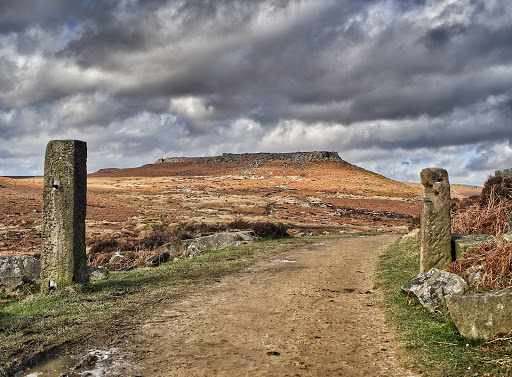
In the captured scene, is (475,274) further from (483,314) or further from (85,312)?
(85,312)

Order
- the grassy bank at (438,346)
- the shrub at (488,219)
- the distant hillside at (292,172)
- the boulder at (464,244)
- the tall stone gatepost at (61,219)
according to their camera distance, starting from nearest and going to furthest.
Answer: the grassy bank at (438,346) < the boulder at (464,244) < the tall stone gatepost at (61,219) < the shrub at (488,219) < the distant hillside at (292,172)

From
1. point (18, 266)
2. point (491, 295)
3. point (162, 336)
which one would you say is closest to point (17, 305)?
point (18, 266)

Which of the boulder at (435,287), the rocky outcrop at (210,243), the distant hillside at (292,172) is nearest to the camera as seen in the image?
the boulder at (435,287)

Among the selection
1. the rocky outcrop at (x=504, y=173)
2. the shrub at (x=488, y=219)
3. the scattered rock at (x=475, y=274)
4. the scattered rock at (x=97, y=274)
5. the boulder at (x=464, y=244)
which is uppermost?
the rocky outcrop at (x=504, y=173)

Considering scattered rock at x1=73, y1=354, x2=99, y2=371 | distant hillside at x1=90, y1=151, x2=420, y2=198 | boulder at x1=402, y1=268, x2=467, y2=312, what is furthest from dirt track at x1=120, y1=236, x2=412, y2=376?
distant hillside at x1=90, y1=151, x2=420, y2=198

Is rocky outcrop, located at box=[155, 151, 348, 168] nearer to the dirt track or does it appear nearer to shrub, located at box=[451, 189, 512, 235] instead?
shrub, located at box=[451, 189, 512, 235]

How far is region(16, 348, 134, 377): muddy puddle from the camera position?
17.8ft

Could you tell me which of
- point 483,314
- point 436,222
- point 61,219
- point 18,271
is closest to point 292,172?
point 18,271

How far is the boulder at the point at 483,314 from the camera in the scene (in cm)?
582

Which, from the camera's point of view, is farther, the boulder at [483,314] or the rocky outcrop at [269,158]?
the rocky outcrop at [269,158]

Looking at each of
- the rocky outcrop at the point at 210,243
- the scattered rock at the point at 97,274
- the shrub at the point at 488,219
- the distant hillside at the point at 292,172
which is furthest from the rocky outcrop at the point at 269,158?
the shrub at the point at 488,219

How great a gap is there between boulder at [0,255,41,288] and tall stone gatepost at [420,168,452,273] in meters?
11.5

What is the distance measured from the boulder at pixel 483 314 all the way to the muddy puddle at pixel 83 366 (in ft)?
17.0

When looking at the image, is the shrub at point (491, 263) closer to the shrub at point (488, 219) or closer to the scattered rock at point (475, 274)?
the scattered rock at point (475, 274)
